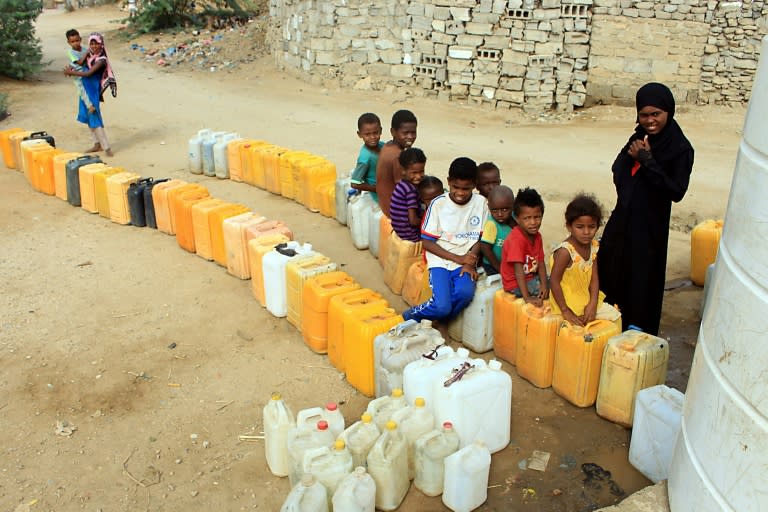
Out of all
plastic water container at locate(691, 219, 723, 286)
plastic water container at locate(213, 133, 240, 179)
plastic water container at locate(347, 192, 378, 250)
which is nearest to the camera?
plastic water container at locate(691, 219, 723, 286)

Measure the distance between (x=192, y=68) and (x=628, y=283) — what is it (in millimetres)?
13971

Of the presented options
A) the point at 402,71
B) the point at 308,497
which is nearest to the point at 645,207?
the point at 308,497

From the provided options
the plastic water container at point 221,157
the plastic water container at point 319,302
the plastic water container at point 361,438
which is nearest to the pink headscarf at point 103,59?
the plastic water container at point 221,157

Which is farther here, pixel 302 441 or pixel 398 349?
pixel 398 349

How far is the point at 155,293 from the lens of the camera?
5414 millimetres

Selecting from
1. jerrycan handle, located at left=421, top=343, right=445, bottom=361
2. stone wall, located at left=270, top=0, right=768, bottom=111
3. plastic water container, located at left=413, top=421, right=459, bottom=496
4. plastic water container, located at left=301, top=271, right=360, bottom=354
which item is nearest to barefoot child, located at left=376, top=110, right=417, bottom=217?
plastic water container, located at left=301, top=271, right=360, bottom=354

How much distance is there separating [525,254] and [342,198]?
279 centimetres

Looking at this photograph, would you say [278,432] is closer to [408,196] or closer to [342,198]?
[408,196]

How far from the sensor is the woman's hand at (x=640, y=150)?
3818 millimetres

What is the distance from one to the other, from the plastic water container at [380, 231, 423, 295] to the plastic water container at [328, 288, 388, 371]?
2.75 feet

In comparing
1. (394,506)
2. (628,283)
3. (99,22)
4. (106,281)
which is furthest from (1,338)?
(99,22)

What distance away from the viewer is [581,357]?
3.76 meters

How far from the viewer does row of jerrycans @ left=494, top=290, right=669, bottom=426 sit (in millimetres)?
3566

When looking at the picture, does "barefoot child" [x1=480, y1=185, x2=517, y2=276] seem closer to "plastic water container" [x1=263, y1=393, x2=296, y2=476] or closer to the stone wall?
"plastic water container" [x1=263, y1=393, x2=296, y2=476]
